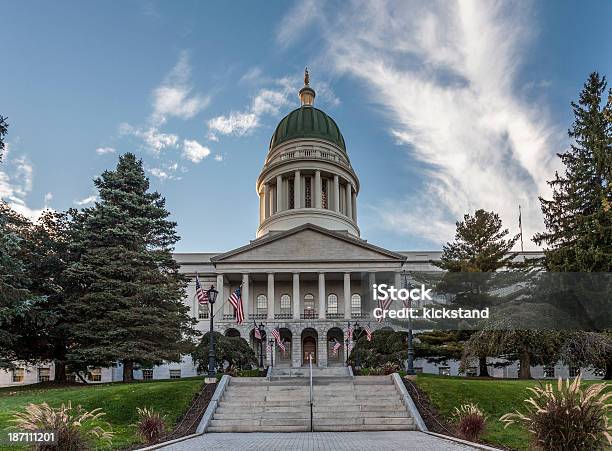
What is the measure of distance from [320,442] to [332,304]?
36.7 meters

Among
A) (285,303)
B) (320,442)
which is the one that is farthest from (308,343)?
(320,442)

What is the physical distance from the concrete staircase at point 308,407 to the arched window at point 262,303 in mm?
28646

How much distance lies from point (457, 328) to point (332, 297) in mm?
18938

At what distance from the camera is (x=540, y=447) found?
7.99 meters

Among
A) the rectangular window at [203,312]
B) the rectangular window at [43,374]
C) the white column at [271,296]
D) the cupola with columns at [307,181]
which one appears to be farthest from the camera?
the cupola with columns at [307,181]

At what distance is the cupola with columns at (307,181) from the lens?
5662cm

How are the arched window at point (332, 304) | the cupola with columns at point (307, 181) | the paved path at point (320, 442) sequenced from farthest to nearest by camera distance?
the cupola with columns at point (307, 181)
the arched window at point (332, 304)
the paved path at point (320, 442)

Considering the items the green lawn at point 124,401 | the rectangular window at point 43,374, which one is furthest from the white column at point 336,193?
the green lawn at point 124,401

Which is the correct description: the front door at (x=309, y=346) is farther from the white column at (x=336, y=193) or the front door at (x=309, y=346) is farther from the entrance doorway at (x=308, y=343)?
the white column at (x=336, y=193)

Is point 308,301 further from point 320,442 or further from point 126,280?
point 320,442

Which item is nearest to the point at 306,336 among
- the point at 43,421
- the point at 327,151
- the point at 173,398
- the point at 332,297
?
the point at 332,297

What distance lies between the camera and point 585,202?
24891 millimetres

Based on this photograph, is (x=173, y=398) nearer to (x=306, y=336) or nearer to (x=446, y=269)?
(x=446, y=269)

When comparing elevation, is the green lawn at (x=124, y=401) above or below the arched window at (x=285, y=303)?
below
